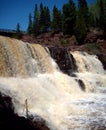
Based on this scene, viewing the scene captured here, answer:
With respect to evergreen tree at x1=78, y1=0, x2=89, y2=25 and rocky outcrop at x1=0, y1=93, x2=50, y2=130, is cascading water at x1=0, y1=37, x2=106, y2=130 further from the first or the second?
evergreen tree at x1=78, y1=0, x2=89, y2=25

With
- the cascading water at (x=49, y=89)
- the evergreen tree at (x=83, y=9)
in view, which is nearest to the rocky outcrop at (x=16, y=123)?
the cascading water at (x=49, y=89)

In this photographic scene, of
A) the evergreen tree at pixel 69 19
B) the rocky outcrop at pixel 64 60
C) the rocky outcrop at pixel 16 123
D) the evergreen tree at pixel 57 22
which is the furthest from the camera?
the evergreen tree at pixel 57 22

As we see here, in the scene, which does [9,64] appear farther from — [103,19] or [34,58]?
[103,19]

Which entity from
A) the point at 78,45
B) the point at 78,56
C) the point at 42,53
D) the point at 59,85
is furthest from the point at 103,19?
the point at 59,85

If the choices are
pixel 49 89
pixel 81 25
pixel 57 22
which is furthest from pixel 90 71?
pixel 57 22

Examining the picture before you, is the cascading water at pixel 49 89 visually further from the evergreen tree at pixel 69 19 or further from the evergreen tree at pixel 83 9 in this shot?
the evergreen tree at pixel 83 9

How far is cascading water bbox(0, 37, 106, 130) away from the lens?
13969 mm

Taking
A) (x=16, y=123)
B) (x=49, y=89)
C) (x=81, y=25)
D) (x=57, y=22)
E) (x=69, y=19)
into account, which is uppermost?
(x=57, y=22)

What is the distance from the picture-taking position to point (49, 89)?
19844mm

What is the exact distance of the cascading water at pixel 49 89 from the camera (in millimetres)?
13969

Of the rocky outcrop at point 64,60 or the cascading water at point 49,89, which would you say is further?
the rocky outcrop at point 64,60

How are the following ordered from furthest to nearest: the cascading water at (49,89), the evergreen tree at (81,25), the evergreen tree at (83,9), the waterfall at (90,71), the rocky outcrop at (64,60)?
the evergreen tree at (83,9) < the evergreen tree at (81,25) < the rocky outcrop at (64,60) < the waterfall at (90,71) < the cascading water at (49,89)

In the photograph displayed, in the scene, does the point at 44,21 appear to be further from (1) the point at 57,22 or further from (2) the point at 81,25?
(2) the point at 81,25

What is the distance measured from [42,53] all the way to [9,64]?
534 cm
